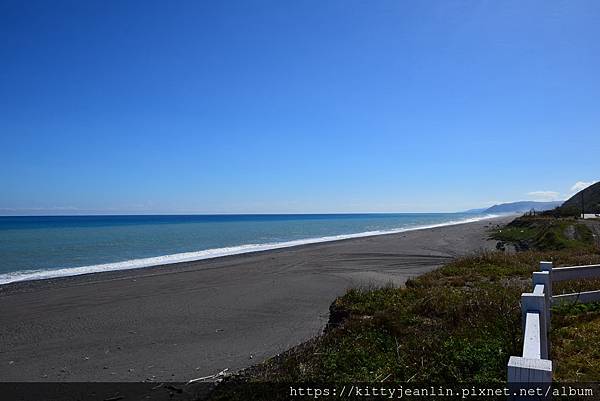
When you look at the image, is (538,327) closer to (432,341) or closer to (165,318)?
(432,341)

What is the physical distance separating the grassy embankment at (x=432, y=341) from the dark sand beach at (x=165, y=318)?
2062 millimetres

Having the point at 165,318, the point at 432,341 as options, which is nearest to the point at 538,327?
the point at 432,341

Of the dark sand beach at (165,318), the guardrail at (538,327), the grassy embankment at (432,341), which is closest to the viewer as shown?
the guardrail at (538,327)

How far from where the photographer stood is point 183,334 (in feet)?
34.4

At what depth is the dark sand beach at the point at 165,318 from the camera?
8445mm

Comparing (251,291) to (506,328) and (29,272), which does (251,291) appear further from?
(29,272)

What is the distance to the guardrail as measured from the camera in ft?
8.14

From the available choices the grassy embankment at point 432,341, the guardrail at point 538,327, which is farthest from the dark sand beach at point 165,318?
the guardrail at point 538,327

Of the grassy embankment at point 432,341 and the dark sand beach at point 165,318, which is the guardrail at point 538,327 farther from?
the dark sand beach at point 165,318

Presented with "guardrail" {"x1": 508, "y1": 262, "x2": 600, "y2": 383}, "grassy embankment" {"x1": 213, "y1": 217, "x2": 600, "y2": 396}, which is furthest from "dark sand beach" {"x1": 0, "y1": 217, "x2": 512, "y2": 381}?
"guardrail" {"x1": 508, "y1": 262, "x2": 600, "y2": 383}

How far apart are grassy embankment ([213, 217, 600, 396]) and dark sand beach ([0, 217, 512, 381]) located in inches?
81.2

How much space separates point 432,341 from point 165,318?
848 cm

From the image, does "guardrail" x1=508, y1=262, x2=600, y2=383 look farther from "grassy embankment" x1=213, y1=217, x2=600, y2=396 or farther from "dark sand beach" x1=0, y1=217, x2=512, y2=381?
"dark sand beach" x1=0, y1=217, x2=512, y2=381

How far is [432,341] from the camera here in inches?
237
